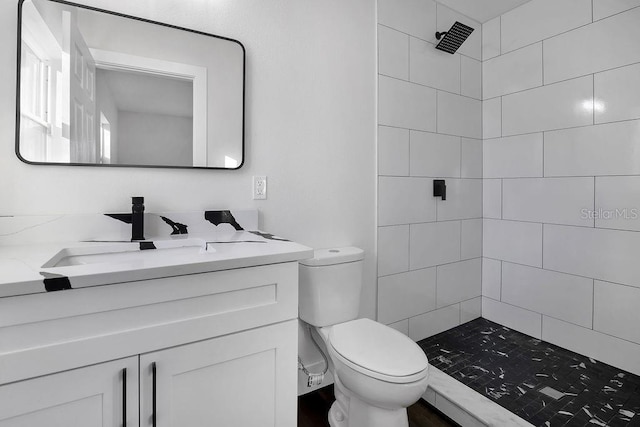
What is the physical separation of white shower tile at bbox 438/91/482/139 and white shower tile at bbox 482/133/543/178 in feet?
0.55

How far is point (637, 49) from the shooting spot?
1845 mm

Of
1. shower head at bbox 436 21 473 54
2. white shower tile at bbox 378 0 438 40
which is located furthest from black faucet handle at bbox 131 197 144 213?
shower head at bbox 436 21 473 54

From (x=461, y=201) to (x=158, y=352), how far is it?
2200mm

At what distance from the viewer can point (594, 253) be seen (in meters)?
2.03

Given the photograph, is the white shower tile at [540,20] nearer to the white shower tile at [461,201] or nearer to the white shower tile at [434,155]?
the white shower tile at [434,155]

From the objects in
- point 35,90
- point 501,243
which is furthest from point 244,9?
point 501,243

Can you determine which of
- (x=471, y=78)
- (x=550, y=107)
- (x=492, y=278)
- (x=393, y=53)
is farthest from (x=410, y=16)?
(x=492, y=278)

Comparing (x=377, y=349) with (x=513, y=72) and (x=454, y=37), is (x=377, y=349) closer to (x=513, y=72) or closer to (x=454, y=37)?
(x=454, y=37)

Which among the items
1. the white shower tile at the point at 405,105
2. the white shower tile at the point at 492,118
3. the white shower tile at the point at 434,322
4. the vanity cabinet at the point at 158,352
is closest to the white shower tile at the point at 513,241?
the white shower tile at the point at 434,322

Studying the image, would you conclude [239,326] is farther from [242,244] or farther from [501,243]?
A: [501,243]

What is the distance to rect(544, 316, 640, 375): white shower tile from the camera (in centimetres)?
188

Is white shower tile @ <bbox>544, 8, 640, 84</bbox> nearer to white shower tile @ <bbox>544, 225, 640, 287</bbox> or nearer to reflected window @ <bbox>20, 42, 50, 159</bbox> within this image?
white shower tile @ <bbox>544, 225, 640, 287</bbox>

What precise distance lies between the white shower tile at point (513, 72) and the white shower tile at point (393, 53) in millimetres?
848

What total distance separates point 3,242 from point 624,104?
9.88ft
